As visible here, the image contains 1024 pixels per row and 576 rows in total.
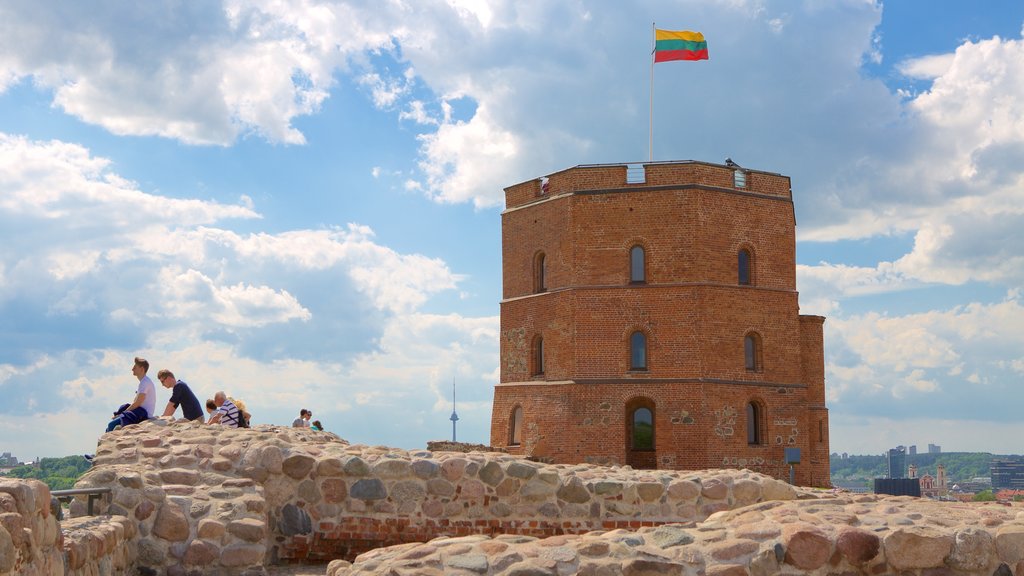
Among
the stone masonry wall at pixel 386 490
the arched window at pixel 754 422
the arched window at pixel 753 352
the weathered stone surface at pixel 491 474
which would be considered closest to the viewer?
the stone masonry wall at pixel 386 490

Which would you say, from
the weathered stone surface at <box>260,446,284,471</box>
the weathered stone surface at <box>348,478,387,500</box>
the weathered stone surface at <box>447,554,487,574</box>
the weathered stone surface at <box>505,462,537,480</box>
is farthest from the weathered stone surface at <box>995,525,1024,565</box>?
the weathered stone surface at <box>260,446,284,471</box>

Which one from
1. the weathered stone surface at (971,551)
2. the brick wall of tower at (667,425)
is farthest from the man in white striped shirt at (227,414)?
the brick wall of tower at (667,425)

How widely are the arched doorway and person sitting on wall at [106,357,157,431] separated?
1859cm

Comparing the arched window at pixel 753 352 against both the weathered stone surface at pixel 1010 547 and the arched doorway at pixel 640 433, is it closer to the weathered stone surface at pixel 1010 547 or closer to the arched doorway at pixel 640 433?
the arched doorway at pixel 640 433

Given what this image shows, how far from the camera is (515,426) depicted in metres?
30.3

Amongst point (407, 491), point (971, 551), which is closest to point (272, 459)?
point (407, 491)

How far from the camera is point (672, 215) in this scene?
28.5 m

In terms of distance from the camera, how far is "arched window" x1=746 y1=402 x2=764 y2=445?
29.0m

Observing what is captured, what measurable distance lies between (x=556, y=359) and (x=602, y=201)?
496 cm

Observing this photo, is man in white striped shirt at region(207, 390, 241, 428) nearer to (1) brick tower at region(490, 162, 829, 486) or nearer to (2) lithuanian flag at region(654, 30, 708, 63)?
(1) brick tower at region(490, 162, 829, 486)

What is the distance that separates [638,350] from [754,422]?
4.32 m

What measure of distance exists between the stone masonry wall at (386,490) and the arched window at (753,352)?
761 inches

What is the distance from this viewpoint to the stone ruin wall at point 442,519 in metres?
5.75

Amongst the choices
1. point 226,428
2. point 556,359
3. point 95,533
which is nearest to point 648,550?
point 95,533
